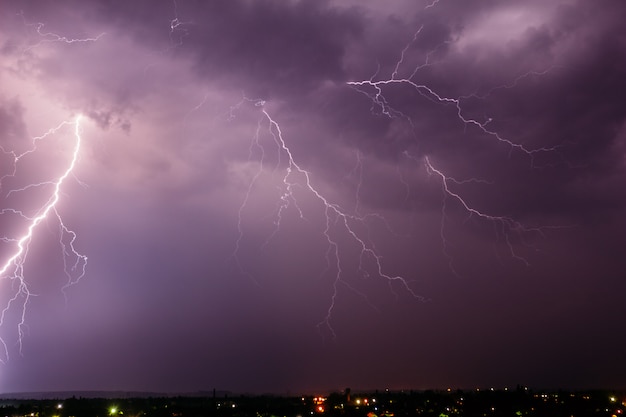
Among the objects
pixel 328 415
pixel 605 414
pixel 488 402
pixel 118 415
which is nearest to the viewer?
pixel 605 414

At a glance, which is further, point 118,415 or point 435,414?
point 118,415

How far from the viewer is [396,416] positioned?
146ft

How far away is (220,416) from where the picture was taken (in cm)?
4772

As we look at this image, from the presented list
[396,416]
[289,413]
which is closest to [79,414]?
[289,413]

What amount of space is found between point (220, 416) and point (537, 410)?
2569 cm

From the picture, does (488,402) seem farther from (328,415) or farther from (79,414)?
(79,414)

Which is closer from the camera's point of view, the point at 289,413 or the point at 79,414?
the point at 79,414

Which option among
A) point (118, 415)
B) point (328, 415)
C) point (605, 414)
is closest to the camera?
point (605, 414)

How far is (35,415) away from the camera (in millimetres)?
45312

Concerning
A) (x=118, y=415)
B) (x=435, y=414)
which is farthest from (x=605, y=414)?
(x=118, y=415)

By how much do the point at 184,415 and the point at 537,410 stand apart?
28.5 meters

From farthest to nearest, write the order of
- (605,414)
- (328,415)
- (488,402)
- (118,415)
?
(488,402), (118,415), (328,415), (605,414)

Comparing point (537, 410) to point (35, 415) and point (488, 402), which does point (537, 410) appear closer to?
point (488, 402)

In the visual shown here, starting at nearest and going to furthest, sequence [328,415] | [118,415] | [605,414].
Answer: [605,414], [328,415], [118,415]
